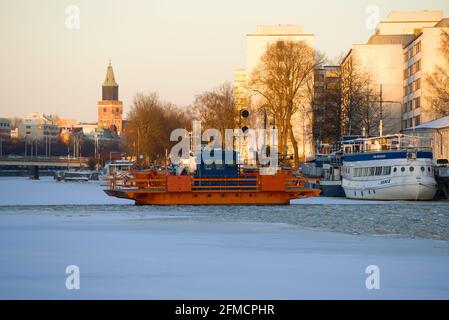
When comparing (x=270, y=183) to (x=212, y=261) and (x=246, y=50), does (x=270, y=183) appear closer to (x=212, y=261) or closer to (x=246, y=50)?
(x=212, y=261)

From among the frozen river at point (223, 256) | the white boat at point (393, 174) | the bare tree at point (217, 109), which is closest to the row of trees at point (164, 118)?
the bare tree at point (217, 109)

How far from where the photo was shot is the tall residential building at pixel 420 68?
372 feet

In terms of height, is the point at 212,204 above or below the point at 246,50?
below

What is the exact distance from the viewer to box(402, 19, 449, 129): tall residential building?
113375 mm

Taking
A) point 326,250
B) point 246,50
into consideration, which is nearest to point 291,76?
point 246,50

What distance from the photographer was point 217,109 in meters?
118

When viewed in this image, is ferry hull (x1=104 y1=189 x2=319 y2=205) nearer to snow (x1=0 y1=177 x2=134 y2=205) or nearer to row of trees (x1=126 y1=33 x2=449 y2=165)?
snow (x1=0 y1=177 x2=134 y2=205)

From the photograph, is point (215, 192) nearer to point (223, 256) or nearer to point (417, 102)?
point (223, 256)

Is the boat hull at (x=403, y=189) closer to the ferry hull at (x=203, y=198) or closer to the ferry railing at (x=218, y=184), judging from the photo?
the ferry railing at (x=218, y=184)

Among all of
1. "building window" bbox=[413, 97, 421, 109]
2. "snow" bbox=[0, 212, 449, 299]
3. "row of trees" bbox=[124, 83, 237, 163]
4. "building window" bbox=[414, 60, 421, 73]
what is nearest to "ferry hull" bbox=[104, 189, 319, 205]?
"snow" bbox=[0, 212, 449, 299]

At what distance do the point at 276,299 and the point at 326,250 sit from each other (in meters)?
8.22

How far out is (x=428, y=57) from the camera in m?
116
